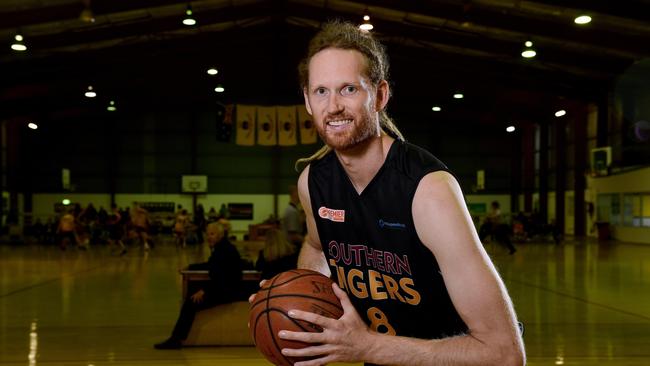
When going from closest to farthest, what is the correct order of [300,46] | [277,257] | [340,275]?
[340,275] → [277,257] → [300,46]

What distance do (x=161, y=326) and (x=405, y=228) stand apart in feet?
20.8

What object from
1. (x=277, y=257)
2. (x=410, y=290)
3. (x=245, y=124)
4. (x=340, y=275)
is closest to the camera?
(x=410, y=290)

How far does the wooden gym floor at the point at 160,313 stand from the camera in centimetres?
641

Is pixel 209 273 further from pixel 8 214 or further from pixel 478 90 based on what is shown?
pixel 8 214

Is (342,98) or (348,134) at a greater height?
(342,98)

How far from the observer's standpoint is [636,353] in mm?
6457

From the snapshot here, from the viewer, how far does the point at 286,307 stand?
2178 millimetres

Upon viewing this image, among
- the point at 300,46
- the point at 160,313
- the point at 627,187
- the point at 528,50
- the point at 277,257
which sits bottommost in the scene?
the point at 160,313

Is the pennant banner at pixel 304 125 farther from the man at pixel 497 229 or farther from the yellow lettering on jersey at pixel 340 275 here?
the yellow lettering on jersey at pixel 340 275

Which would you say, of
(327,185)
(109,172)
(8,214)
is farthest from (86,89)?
(327,185)

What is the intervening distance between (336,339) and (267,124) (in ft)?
63.6

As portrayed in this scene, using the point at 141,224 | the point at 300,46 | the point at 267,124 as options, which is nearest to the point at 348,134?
the point at 267,124

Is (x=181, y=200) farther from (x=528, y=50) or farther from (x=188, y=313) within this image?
(x=188, y=313)

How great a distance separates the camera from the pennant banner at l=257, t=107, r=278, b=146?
829 inches
